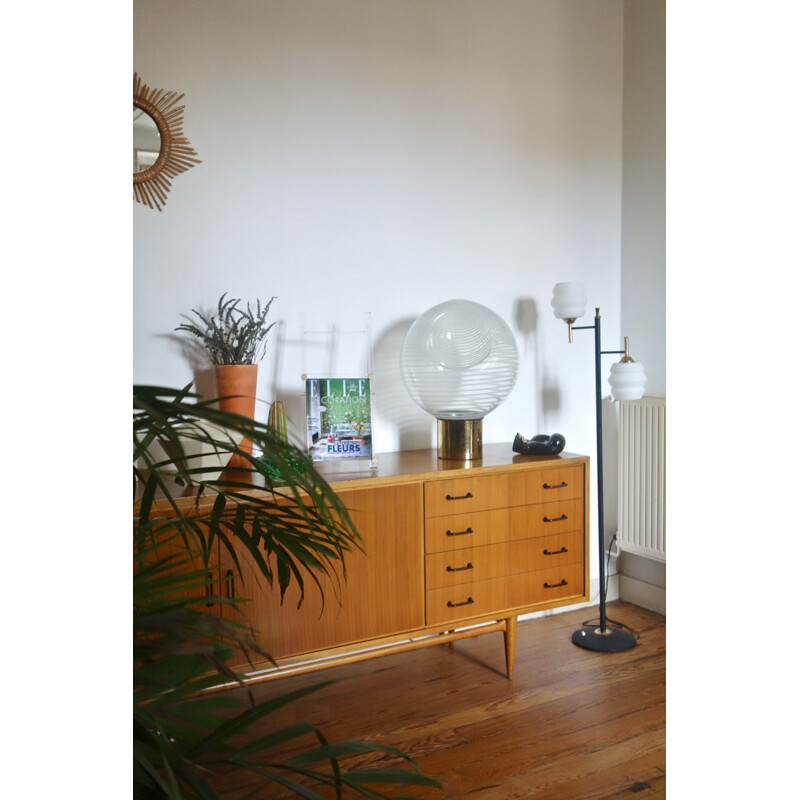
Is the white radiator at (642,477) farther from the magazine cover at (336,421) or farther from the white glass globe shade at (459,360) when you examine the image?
the magazine cover at (336,421)

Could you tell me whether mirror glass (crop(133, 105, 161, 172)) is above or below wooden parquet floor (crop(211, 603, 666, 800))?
above

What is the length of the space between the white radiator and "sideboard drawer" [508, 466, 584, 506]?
1.77ft

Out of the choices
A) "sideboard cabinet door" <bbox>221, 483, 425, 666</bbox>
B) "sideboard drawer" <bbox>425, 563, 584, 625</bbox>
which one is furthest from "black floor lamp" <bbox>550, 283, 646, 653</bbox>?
"sideboard cabinet door" <bbox>221, 483, 425, 666</bbox>

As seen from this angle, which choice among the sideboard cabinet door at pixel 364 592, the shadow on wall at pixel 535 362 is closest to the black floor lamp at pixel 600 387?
the shadow on wall at pixel 535 362

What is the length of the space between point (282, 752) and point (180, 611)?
1687 millimetres

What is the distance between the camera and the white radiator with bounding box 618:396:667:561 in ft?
10.00

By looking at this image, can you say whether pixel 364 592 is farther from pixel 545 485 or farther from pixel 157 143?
pixel 157 143

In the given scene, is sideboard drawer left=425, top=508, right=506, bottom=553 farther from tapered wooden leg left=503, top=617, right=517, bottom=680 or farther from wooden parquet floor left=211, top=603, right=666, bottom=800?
wooden parquet floor left=211, top=603, right=666, bottom=800

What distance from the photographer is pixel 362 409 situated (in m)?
2.50

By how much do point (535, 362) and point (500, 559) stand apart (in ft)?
3.28

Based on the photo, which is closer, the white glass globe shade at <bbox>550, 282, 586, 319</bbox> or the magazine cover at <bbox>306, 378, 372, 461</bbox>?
the magazine cover at <bbox>306, 378, 372, 461</bbox>

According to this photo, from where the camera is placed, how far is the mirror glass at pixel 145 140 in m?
2.38
